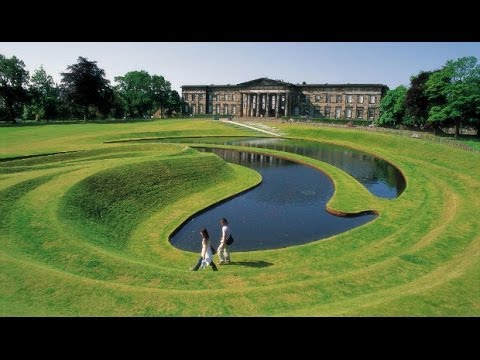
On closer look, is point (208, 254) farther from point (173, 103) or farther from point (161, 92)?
point (173, 103)

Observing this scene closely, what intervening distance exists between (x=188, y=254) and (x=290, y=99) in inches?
4554

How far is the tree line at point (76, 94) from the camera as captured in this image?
90562mm

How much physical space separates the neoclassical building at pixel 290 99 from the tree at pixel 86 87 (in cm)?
4571

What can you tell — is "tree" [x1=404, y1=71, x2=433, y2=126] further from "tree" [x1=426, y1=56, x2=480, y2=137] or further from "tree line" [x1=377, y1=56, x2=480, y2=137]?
"tree" [x1=426, y1=56, x2=480, y2=137]

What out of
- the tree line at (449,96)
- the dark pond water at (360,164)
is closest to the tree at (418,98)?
the tree line at (449,96)

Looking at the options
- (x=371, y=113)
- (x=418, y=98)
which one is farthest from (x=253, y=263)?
(x=371, y=113)

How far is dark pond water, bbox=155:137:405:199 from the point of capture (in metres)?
35.8

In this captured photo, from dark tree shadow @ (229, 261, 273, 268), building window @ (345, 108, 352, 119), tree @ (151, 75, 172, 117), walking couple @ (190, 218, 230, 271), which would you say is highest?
tree @ (151, 75, 172, 117)

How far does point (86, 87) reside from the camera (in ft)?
330

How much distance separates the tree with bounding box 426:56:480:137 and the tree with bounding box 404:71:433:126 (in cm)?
540

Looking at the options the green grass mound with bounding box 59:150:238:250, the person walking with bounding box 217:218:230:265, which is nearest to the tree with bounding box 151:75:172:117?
the green grass mound with bounding box 59:150:238:250
